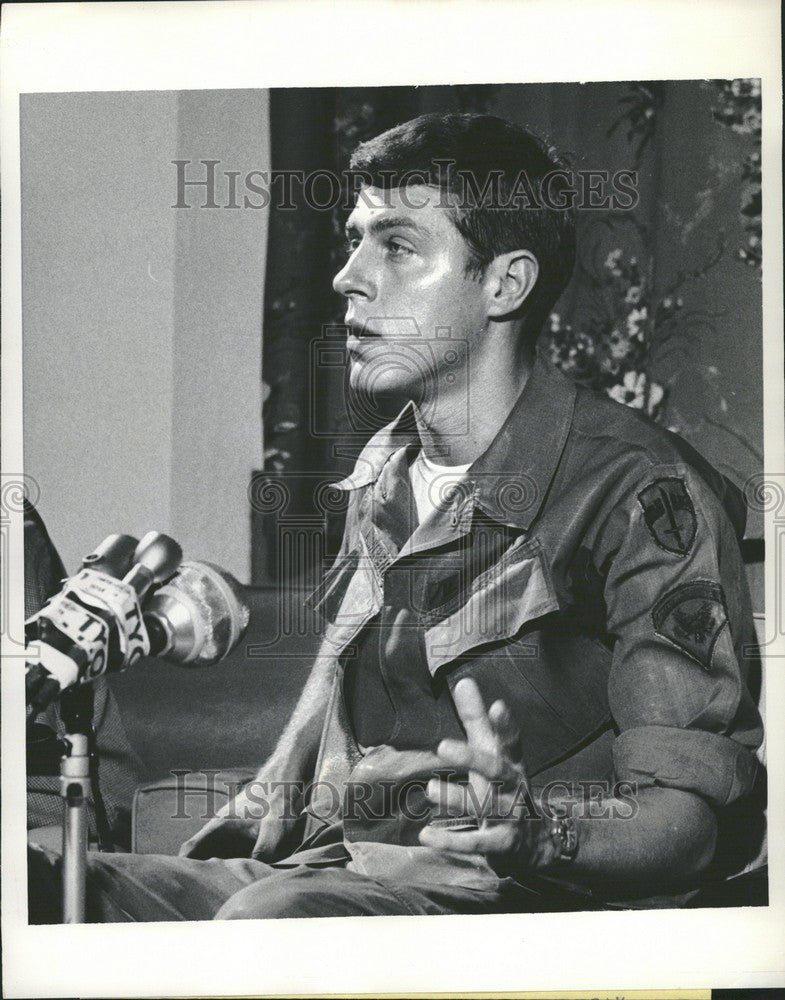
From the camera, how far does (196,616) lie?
240 cm

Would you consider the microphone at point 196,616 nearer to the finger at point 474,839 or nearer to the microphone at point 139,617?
the microphone at point 139,617

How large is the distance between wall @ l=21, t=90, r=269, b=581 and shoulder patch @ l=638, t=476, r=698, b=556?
2.89 feet

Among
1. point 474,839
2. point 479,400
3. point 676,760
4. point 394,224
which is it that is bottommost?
point 474,839

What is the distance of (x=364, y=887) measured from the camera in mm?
2371

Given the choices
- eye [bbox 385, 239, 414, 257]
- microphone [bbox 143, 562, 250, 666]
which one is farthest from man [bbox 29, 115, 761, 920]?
microphone [bbox 143, 562, 250, 666]

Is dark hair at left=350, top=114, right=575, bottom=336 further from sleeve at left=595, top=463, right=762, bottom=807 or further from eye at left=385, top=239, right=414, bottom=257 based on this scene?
sleeve at left=595, top=463, right=762, bottom=807

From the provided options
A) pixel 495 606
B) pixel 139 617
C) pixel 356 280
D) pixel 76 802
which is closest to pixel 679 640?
pixel 495 606

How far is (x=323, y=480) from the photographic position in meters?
2.40

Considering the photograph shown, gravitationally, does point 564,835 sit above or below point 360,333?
below

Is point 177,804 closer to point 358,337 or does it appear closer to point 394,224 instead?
point 358,337

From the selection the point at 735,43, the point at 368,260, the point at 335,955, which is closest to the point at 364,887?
the point at 335,955

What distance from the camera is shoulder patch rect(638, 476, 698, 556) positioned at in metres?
2.38

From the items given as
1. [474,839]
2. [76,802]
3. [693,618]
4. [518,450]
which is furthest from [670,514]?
[76,802]

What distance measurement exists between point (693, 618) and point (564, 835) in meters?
0.55
